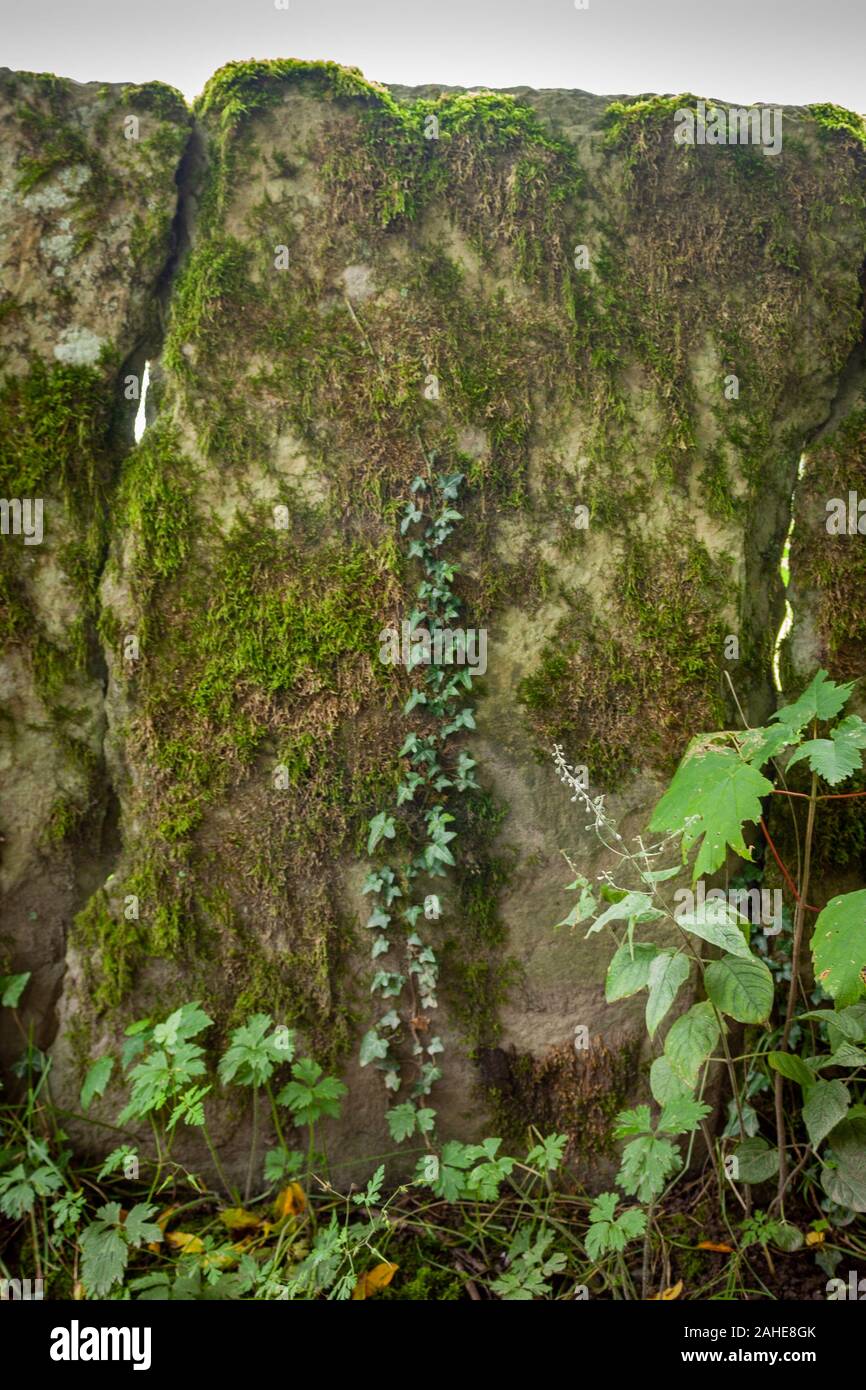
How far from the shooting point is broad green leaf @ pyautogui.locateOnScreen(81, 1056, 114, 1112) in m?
2.77

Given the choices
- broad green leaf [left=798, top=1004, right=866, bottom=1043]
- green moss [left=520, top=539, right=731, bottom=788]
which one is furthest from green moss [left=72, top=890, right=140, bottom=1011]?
broad green leaf [left=798, top=1004, right=866, bottom=1043]

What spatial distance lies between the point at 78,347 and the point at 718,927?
2.89 metres

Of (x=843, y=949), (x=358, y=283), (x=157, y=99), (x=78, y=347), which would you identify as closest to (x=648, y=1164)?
(x=843, y=949)

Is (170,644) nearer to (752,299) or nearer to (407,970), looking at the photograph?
(407,970)

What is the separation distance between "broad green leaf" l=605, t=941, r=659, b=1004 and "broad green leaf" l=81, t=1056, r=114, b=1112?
1.66 meters

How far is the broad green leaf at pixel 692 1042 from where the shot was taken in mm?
2146

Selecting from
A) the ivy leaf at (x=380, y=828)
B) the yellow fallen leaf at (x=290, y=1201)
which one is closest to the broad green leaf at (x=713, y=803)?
the ivy leaf at (x=380, y=828)

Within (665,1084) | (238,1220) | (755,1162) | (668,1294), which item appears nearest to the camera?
(665,1084)

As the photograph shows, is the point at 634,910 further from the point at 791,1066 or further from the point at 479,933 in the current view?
the point at 479,933

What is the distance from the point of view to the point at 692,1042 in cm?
218

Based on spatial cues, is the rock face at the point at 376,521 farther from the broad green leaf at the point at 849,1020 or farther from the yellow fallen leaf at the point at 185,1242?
the broad green leaf at the point at 849,1020

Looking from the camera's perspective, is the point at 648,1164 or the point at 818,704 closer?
the point at 648,1164

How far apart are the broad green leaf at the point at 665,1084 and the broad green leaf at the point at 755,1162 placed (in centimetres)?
60

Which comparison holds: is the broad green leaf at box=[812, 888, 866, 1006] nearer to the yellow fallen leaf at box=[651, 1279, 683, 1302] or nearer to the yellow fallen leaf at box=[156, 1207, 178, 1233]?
the yellow fallen leaf at box=[651, 1279, 683, 1302]
